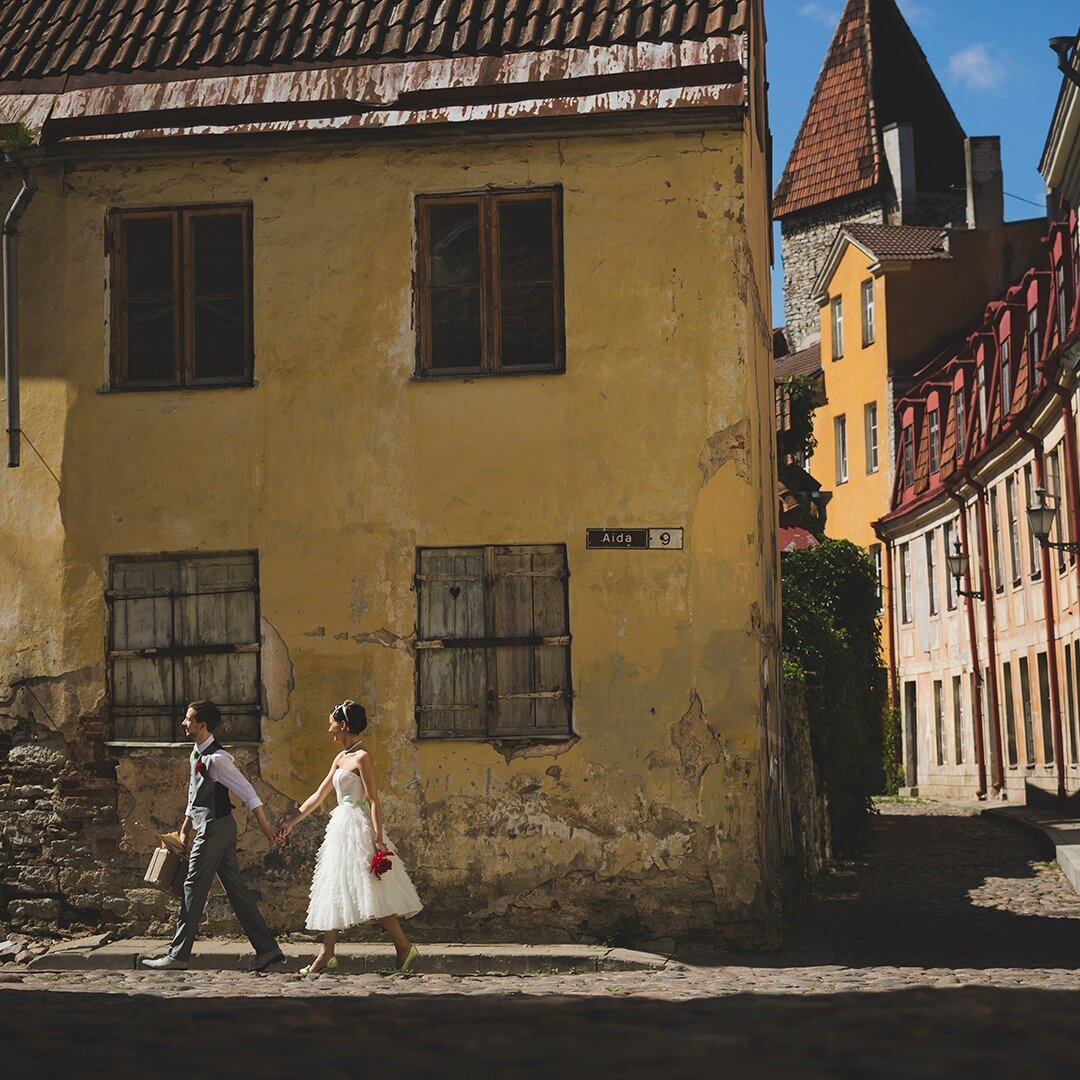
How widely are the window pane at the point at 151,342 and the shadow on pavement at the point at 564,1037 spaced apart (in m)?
8.93

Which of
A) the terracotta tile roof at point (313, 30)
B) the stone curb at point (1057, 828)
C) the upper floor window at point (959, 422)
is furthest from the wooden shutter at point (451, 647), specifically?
the upper floor window at point (959, 422)

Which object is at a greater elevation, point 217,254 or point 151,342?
point 217,254

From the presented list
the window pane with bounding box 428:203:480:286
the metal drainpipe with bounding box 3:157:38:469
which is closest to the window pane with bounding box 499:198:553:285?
the window pane with bounding box 428:203:480:286

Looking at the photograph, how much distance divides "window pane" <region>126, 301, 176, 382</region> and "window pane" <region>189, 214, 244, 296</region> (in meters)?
0.33

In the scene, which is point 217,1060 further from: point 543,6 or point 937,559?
point 937,559

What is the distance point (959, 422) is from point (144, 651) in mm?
28872

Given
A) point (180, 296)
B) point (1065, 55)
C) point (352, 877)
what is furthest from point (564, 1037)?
point (1065, 55)

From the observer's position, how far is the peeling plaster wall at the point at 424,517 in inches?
524

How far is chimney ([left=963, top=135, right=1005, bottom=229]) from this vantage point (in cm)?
5612

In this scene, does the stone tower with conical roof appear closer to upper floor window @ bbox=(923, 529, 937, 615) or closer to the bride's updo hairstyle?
upper floor window @ bbox=(923, 529, 937, 615)

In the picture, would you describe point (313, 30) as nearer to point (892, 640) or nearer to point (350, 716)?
point (350, 716)

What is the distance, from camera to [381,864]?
11648 mm

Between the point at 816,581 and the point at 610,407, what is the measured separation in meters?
12.0

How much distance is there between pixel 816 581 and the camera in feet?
82.4
